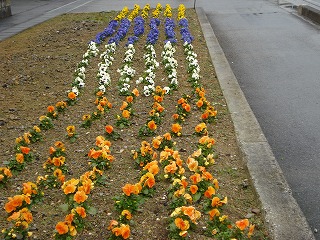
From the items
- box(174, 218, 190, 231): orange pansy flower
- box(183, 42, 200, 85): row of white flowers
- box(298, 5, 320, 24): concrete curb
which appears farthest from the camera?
box(298, 5, 320, 24): concrete curb

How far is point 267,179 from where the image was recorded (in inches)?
164

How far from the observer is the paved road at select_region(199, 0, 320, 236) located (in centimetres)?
475

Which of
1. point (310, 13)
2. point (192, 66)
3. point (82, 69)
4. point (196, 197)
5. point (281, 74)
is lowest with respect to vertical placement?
point (310, 13)

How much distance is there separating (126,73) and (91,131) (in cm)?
232

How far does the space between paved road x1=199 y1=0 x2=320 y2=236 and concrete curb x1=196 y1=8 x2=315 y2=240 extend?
26cm

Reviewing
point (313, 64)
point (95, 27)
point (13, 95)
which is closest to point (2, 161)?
point (13, 95)

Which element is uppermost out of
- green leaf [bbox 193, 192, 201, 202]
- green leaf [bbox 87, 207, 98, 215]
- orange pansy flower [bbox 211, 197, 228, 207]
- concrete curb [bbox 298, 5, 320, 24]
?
green leaf [bbox 87, 207, 98, 215]

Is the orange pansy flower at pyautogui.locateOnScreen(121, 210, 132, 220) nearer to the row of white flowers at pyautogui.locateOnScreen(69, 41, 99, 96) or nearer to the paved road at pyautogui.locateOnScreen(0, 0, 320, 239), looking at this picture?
the paved road at pyautogui.locateOnScreen(0, 0, 320, 239)

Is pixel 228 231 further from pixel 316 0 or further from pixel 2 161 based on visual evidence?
pixel 316 0

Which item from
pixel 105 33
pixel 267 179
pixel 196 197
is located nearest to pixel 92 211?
pixel 196 197

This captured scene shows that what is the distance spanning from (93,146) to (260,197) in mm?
1920

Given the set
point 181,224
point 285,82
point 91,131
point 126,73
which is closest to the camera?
point 181,224

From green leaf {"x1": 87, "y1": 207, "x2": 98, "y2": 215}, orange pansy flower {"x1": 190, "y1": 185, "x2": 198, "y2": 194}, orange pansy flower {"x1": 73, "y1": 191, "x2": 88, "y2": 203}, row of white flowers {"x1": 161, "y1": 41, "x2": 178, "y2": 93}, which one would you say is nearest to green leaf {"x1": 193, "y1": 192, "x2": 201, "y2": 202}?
orange pansy flower {"x1": 190, "y1": 185, "x2": 198, "y2": 194}

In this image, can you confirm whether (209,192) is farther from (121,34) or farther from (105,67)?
(121,34)
